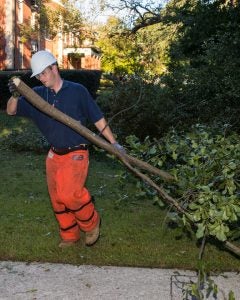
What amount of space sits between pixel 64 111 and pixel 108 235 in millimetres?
1604

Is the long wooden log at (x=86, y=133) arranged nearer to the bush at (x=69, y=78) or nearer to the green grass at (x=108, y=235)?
the green grass at (x=108, y=235)

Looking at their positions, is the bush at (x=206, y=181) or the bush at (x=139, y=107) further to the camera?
the bush at (x=139, y=107)

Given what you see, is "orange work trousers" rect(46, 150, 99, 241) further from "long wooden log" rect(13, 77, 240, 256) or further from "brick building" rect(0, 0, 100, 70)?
"brick building" rect(0, 0, 100, 70)

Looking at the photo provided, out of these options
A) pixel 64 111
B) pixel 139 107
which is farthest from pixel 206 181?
pixel 139 107

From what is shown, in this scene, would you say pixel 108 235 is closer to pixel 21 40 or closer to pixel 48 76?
pixel 48 76

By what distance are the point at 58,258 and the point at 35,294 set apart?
0.78 m

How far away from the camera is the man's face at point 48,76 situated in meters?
4.23

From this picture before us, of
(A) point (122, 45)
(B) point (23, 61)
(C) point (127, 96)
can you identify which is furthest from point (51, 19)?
(C) point (127, 96)

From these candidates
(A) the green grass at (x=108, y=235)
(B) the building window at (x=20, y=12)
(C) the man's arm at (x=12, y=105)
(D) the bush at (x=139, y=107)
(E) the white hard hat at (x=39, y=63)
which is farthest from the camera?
(B) the building window at (x=20, y=12)

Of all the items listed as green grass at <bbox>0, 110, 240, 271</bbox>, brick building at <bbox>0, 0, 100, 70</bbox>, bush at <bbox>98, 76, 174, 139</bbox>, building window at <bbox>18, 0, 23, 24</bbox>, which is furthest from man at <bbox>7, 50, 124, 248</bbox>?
building window at <bbox>18, 0, 23, 24</bbox>

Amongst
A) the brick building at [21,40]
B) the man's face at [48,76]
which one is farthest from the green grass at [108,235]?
the brick building at [21,40]

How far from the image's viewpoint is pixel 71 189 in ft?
14.3

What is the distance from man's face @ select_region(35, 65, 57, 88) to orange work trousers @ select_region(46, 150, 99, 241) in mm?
673

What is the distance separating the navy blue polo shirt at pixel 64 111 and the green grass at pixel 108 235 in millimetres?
560
